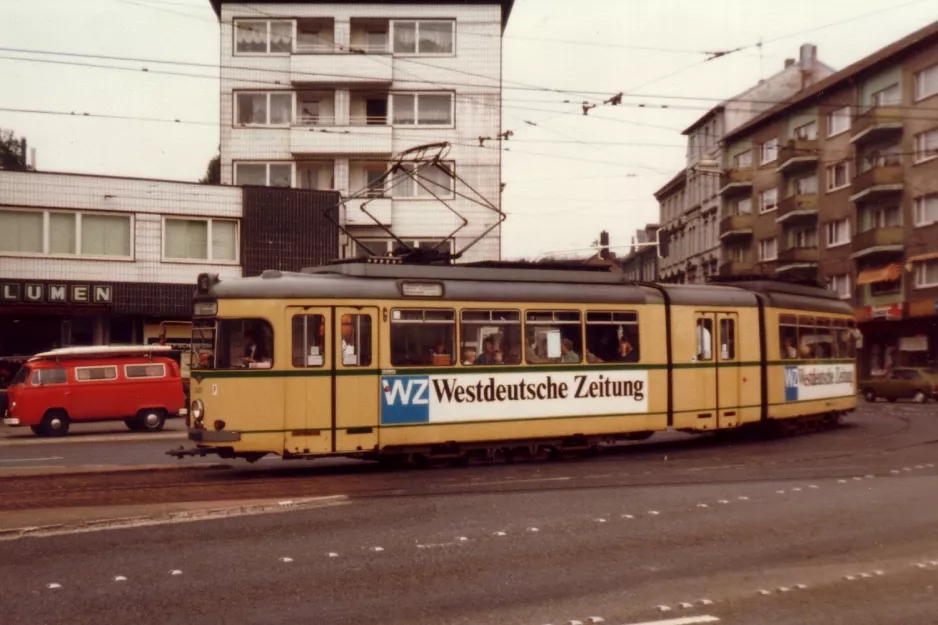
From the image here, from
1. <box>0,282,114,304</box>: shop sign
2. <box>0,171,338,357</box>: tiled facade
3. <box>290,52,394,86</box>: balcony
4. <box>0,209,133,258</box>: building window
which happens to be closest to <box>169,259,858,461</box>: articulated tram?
<box>0,171,338,357</box>: tiled facade

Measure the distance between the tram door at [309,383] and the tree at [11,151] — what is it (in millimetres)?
62492

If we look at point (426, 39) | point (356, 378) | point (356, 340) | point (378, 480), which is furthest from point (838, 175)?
point (378, 480)

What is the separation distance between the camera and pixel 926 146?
47.8 m

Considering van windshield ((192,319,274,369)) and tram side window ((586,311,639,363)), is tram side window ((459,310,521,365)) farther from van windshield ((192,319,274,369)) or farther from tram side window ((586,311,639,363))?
van windshield ((192,319,274,369))

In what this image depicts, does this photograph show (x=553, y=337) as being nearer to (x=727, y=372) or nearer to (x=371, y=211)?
(x=727, y=372)

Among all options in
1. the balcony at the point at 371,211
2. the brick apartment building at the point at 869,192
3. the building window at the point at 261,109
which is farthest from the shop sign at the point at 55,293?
the brick apartment building at the point at 869,192

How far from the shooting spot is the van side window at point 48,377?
2789cm

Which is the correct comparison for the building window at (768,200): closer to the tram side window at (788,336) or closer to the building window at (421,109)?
the building window at (421,109)

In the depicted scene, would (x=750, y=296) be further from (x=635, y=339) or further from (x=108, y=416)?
(x=108, y=416)

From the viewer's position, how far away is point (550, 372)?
17.4 m

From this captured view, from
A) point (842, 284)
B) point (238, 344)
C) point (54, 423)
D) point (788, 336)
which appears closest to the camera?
point (238, 344)

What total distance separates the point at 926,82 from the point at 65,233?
35.0 metres

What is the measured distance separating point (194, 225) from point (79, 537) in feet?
89.5

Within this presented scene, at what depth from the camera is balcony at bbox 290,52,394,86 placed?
4078 centimetres
